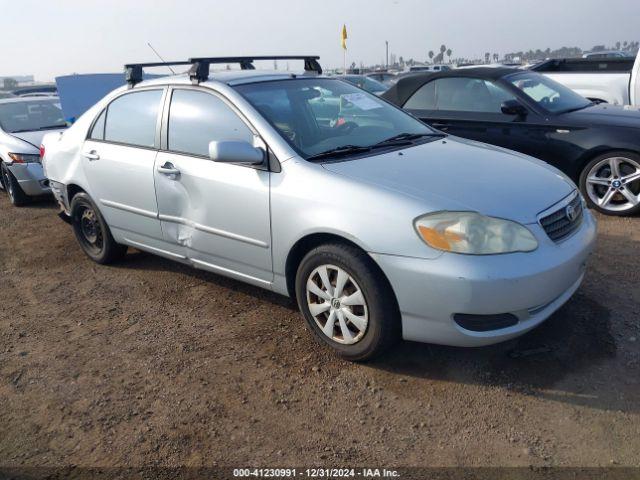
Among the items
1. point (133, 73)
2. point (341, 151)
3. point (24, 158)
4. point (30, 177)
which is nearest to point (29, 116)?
point (24, 158)

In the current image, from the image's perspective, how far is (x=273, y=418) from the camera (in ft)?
9.17

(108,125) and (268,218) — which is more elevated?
(108,125)

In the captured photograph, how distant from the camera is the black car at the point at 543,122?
17.8ft

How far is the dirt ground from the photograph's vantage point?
255cm

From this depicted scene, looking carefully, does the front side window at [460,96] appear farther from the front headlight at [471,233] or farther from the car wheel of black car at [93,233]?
the car wheel of black car at [93,233]

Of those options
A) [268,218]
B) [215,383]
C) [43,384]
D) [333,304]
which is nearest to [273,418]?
[215,383]

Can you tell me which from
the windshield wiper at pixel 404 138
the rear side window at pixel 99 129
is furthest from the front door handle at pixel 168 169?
the windshield wiper at pixel 404 138

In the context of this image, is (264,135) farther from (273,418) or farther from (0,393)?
(0,393)

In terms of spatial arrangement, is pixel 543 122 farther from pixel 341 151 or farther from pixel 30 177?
pixel 30 177

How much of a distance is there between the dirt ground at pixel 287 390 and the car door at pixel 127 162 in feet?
2.18

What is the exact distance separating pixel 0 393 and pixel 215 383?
1.26 m

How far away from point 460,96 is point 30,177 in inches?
224

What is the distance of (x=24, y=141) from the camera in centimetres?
752

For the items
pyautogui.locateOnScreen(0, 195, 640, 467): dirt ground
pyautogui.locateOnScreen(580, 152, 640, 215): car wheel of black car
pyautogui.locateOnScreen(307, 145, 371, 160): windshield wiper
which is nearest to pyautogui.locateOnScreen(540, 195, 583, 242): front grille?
pyautogui.locateOnScreen(0, 195, 640, 467): dirt ground
